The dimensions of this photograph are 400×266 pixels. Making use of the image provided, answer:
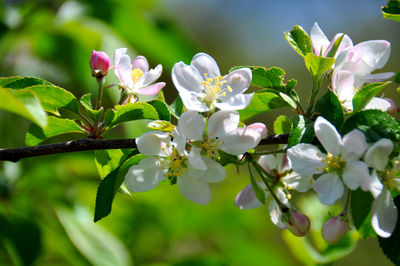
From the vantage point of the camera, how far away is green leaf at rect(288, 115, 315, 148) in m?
0.66

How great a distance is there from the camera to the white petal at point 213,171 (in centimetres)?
68

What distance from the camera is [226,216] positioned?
6.02 feet

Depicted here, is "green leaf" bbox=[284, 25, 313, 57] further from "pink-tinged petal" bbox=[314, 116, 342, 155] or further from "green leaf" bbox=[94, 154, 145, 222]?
"green leaf" bbox=[94, 154, 145, 222]

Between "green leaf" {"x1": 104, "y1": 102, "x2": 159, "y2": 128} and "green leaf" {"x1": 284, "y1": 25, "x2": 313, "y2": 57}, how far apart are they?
0.85 feet

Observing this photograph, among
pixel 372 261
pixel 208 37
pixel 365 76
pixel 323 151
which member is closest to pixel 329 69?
pixel 365 76

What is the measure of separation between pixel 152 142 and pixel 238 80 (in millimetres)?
179

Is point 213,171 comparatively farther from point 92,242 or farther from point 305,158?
point 92,242

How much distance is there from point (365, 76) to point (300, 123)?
0.20 meters

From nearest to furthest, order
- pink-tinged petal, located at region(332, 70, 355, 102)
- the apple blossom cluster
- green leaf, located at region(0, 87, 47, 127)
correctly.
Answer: green leaf, located at region(0, 87, 47, 127) → the apple blossom cluster → pink-tinged petal, located at region(332, 70, 355, 102)

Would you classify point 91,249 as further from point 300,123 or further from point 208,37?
point 208,37

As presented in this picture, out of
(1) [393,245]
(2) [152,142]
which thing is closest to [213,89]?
(2) [152,142]

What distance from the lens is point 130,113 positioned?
72cm

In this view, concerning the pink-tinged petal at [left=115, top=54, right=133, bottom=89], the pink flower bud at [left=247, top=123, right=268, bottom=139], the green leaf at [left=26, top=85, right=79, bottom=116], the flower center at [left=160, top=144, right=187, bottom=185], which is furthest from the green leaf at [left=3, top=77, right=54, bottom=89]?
the pink flower bud at [left=247, top=123, right=268, bottom=139]

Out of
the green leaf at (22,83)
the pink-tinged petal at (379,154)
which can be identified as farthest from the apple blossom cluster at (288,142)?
the green leaf at (22,83)
